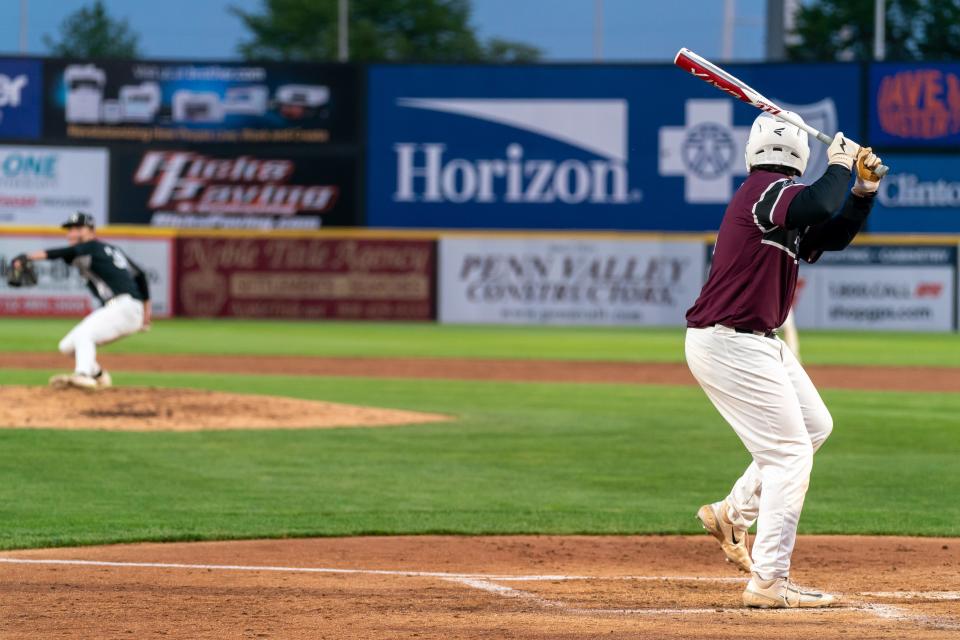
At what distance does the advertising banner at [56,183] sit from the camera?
34.7 meters

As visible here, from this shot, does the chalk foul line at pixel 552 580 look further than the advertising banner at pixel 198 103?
No

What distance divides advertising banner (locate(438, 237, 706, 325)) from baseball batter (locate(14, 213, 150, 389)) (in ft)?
57.2

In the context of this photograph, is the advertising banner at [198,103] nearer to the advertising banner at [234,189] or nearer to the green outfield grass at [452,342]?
the advertising banner at [234,189]

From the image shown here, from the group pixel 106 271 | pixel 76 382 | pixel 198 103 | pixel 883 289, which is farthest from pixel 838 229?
pixel 198 103

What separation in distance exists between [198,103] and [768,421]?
29.8 m

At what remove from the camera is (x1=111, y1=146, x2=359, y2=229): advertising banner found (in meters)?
34.6

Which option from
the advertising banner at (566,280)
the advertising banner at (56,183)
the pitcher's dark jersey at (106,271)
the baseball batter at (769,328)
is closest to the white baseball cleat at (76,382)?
the pitcher's dark jersey at (106,271)

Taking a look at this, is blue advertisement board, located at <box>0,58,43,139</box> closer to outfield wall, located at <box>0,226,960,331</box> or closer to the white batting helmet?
outfield wall, located at <box>0,226,960,331</box>

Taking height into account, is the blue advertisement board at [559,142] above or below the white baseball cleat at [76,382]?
above

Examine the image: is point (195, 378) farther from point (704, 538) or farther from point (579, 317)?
point (579, 317)

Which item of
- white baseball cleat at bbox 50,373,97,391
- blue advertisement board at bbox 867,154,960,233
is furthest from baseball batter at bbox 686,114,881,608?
blue advertisement board at bbox 867,154,960,233

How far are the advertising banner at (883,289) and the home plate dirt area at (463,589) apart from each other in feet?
79.2

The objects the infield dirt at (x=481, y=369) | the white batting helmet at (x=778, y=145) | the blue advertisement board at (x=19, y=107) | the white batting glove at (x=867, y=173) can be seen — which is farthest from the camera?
the blue advertisement board at (x=19, y=107)

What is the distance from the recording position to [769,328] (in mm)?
6703
